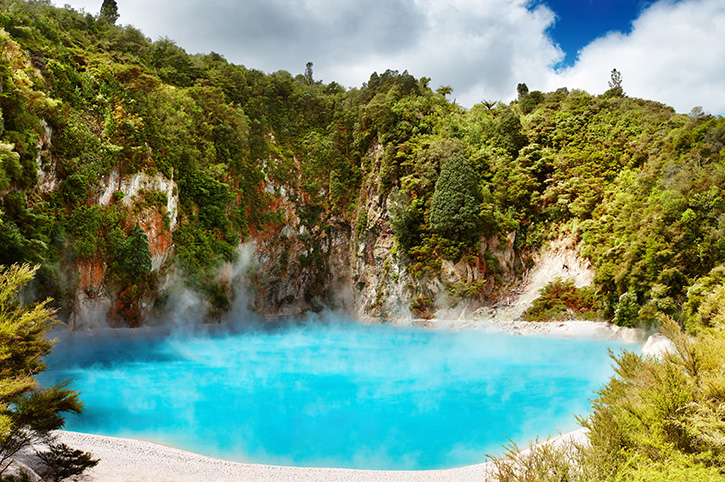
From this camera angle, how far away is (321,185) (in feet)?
154

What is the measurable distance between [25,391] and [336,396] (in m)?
9.38

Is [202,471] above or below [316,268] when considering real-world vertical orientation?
below

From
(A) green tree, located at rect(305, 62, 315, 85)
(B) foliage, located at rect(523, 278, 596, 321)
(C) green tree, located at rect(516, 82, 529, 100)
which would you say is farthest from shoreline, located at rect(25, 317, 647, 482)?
(A) green tree, located at rect(305, 62, 315, 85)

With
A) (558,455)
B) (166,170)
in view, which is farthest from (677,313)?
(166,170)

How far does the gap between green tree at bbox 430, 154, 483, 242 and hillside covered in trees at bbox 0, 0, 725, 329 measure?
0.56ft

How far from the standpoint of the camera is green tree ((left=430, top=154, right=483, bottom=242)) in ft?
113

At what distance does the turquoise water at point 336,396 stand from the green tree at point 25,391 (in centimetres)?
400

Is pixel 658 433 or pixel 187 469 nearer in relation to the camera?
pixel 658 433

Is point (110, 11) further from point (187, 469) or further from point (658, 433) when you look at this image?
point (658, 433)

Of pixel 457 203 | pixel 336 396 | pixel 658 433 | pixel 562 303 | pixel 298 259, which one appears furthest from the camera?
pixel 298 259

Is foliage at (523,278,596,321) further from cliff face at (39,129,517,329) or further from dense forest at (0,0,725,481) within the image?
cliff face at (39,129,517,329)

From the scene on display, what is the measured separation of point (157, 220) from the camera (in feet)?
94.9

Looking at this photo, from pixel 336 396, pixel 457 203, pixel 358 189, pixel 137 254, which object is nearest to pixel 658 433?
pixel 336 396

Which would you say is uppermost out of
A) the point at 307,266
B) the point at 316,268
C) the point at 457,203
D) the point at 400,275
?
the point at 457,203
